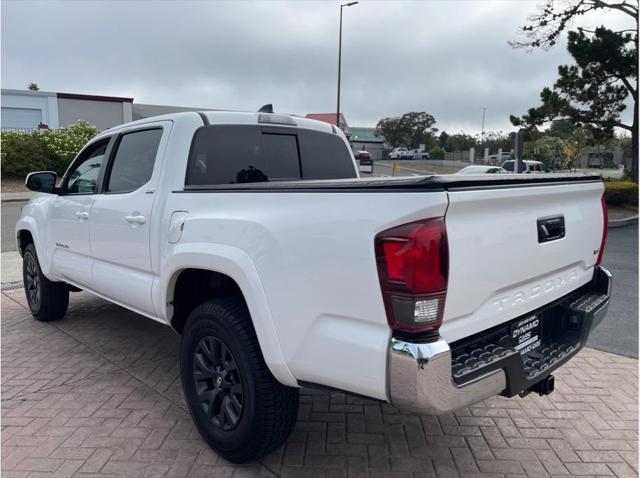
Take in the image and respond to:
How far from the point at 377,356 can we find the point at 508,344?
821 mm

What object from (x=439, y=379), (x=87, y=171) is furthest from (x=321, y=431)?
(x=87, y=171)

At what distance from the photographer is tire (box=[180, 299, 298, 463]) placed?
8.57ft

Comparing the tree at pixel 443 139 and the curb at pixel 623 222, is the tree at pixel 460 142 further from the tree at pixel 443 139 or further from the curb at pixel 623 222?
the curb at pixel 623 222

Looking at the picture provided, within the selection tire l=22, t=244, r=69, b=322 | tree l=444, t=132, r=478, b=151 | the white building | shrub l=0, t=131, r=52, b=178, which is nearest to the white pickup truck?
tire l=22, t=244, r=69, b=322

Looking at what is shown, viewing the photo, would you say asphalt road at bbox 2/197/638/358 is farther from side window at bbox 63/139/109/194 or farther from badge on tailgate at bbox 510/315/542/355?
side window at bbox 63/139/109/194

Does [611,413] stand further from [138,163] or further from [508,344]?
[138,163]

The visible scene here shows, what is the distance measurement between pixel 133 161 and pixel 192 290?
119cm

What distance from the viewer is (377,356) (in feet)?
6.87

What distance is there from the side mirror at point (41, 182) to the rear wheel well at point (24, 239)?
940mm

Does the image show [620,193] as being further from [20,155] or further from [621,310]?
[20,155]

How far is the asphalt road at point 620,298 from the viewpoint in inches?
194

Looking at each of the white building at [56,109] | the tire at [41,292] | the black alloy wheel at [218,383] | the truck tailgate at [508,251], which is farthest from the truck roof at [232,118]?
the white building at [56,109]

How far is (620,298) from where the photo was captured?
253 inches

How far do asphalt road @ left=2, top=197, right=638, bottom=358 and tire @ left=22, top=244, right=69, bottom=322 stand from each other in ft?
16.3
